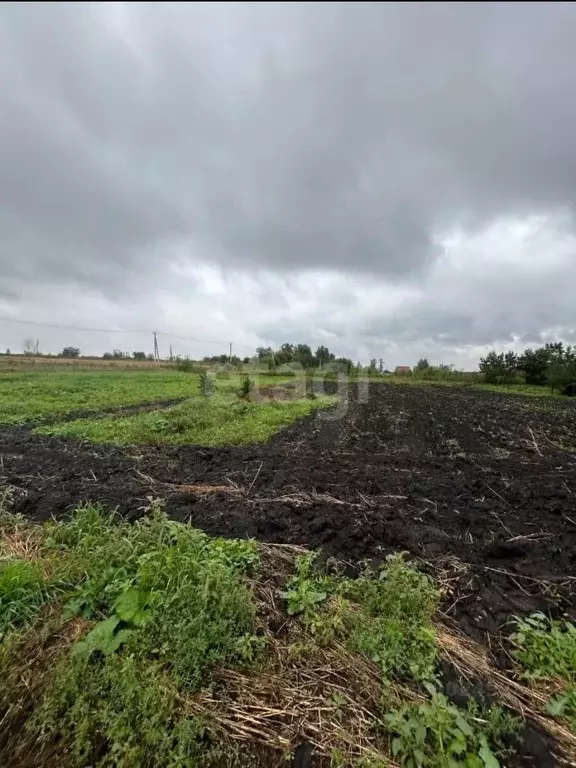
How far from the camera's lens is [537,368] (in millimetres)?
30203

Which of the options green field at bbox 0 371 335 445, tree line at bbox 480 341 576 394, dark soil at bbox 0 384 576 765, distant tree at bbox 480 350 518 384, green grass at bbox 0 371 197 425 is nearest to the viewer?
dark soil at bbox 0 384 576 765

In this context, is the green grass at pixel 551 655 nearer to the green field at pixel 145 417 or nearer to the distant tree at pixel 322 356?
the green field at pixel 145 417

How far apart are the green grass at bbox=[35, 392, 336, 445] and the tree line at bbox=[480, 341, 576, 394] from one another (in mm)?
21982

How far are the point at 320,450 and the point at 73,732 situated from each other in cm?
567

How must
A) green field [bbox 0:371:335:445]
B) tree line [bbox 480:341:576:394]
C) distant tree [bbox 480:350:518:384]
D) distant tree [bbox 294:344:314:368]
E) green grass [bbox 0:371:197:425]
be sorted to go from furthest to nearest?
distant tree [bbox 294:344:314:368]
distant tree [bbox 480:350:518:384]
tree line [bbox 480:341:576:394]
green grass [bbox 0:371:197:425]
green field [bbox 0:371:335:445]

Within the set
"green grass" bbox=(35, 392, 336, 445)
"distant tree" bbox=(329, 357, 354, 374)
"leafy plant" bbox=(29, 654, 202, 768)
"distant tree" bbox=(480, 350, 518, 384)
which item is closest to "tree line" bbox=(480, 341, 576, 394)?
"distant tree" bbox=(480, 350, 518, 384)

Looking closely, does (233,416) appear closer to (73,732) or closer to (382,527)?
(382,527)

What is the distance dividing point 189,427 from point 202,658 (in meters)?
7.35

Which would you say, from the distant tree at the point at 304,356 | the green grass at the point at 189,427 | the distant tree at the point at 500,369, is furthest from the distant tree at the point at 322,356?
the green grass at the point at 189,427

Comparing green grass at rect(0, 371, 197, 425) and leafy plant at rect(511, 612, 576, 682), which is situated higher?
green grass at rect(0, 371, 197, 425)

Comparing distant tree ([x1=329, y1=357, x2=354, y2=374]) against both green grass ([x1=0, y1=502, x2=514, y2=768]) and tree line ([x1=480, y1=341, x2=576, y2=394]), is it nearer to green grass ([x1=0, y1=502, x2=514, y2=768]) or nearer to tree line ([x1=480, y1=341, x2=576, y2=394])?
tree line ([x1=480, y1=341, x2=576, y2=394])

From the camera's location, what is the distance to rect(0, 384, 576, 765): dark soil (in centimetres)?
289

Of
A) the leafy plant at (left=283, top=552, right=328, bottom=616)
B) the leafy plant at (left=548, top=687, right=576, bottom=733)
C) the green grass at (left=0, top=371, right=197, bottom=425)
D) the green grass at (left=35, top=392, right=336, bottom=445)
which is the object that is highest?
the green grass at (left=0, top=371, right=197, bottom=425)

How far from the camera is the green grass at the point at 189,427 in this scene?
8000 mm
